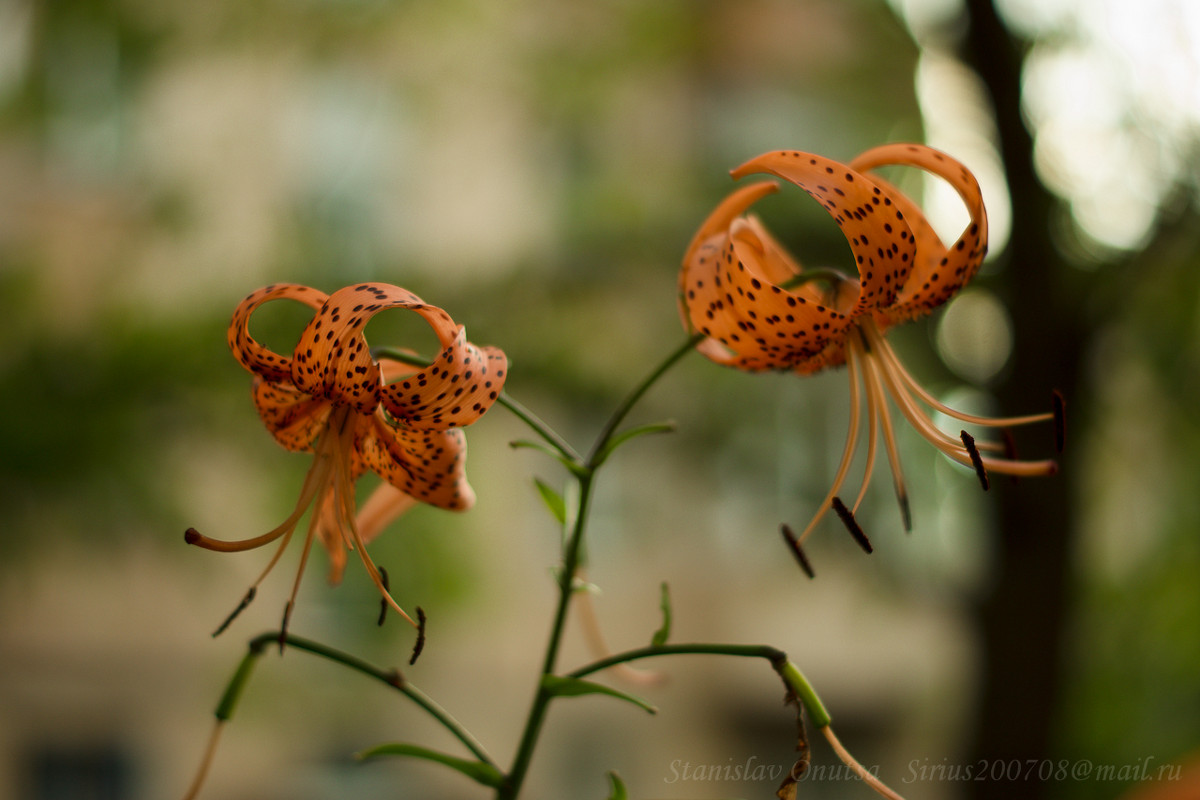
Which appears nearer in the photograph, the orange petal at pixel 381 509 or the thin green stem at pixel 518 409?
the thin green stem at pixel 518 409

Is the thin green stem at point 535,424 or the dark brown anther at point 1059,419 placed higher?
the dark brown anther at point 1059,419

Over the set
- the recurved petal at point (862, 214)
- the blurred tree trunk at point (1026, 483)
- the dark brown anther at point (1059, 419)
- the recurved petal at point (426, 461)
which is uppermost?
the recurved petal at point (862, 214)

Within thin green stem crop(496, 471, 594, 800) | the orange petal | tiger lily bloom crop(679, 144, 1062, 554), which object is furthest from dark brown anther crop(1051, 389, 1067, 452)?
the orange petal

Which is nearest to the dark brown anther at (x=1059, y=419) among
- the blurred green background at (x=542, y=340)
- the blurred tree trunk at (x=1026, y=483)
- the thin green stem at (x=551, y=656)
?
the thin green stem at (x=551, y=656)

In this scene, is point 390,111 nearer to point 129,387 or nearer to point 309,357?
point 129,387

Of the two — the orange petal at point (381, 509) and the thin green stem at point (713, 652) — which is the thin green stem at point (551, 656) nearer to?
the thin green stem at point (713, 652)

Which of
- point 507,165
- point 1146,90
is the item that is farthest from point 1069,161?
point 507,165

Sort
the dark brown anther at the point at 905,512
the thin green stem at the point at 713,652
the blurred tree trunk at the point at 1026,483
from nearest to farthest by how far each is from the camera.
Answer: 1. the thin green stem at the point at 713,652
2. the dark brown anther at the point at 905,512
3. the blurred tree trunk at the point at 1026,483

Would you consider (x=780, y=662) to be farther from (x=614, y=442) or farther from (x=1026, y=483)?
(x=1026, y=483)
